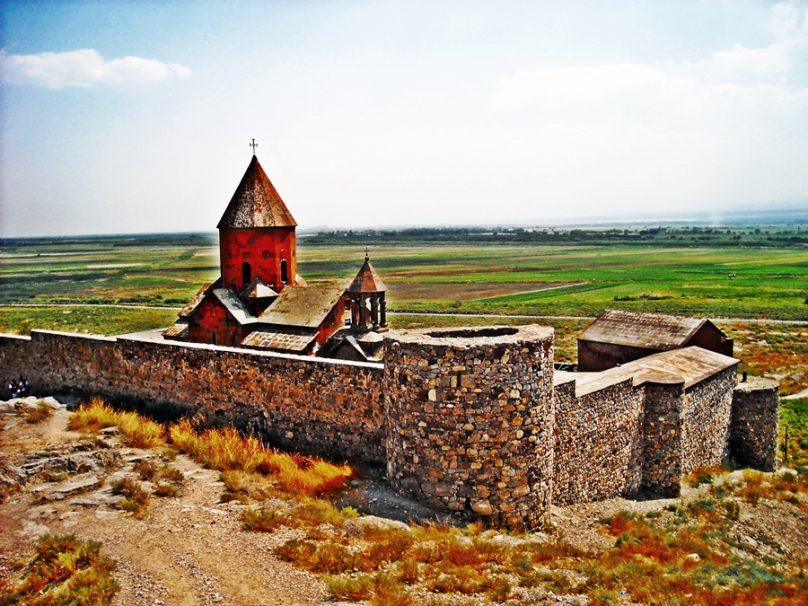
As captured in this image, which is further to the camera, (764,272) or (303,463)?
(764,272)

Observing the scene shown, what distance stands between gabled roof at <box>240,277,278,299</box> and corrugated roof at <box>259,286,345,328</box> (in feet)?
1.00

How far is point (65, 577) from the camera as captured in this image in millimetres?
6410

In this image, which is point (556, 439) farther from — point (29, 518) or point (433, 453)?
point (29, 518)

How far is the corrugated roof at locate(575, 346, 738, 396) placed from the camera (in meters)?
12.3

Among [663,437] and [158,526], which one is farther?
[663,437]

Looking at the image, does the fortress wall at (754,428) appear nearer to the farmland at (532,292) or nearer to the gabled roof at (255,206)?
the farmland at (532,292)

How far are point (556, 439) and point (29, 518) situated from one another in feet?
24.8

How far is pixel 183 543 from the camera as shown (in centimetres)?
726

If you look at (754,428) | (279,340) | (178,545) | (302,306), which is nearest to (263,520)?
(178,545)

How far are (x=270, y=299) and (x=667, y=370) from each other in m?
11.1

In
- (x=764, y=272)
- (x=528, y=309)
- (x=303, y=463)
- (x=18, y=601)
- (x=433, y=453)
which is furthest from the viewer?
(x=764, y=272)

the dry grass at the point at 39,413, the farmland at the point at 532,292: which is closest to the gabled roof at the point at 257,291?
the dry grass at the point at 39,413

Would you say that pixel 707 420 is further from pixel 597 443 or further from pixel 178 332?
pixel 178 332

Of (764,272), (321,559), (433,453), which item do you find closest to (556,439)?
(433,453)
